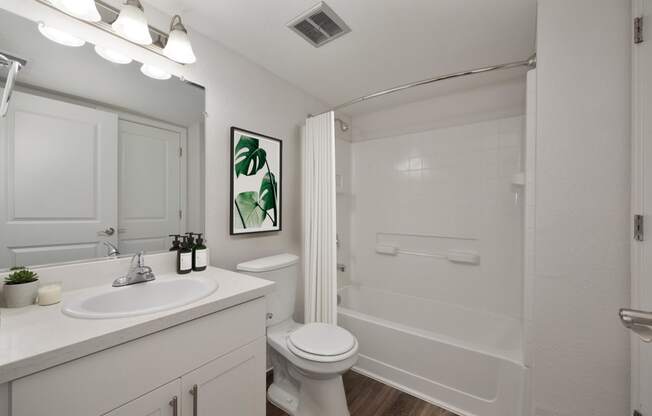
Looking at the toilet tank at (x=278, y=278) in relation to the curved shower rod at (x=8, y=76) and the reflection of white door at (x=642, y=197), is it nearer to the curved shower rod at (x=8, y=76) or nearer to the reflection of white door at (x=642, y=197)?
the curved shower rod at (x=8, y=76)

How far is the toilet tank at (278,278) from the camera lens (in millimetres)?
1574

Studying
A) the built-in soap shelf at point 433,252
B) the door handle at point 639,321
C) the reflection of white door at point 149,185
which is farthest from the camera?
the built-in soap shelf at point 433,252

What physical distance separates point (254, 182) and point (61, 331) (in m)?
1.25

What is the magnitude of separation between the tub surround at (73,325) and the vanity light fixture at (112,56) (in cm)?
96

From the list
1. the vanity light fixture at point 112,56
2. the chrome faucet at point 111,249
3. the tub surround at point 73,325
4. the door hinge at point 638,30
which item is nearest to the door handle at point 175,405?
the tub surround at point 73,325

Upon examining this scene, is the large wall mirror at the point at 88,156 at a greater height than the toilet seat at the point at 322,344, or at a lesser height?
greater

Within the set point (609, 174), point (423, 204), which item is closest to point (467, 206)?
point (423, 204)

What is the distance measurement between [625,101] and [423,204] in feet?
4.90

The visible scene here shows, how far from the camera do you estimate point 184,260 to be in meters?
1.33

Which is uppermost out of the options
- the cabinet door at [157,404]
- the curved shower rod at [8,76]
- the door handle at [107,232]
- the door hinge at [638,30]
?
the door hinge at [638,30]

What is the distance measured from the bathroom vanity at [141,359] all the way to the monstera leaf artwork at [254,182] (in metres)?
0.65

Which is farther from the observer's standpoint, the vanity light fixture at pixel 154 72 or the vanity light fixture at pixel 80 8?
the vanity light fixture at pixel 154 72

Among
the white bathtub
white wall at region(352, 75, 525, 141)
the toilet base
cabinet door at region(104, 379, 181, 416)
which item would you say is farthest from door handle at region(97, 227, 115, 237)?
white wall at region(352, 75, 525, 141)

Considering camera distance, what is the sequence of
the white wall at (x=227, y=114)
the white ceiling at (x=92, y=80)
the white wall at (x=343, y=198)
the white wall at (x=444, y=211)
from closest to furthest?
the white ceiling at (x=92, y=80)
the white wall at (x=227, y=114)
the white wall at (x=444, y=211)
the white wall at (x=343, y=198)
